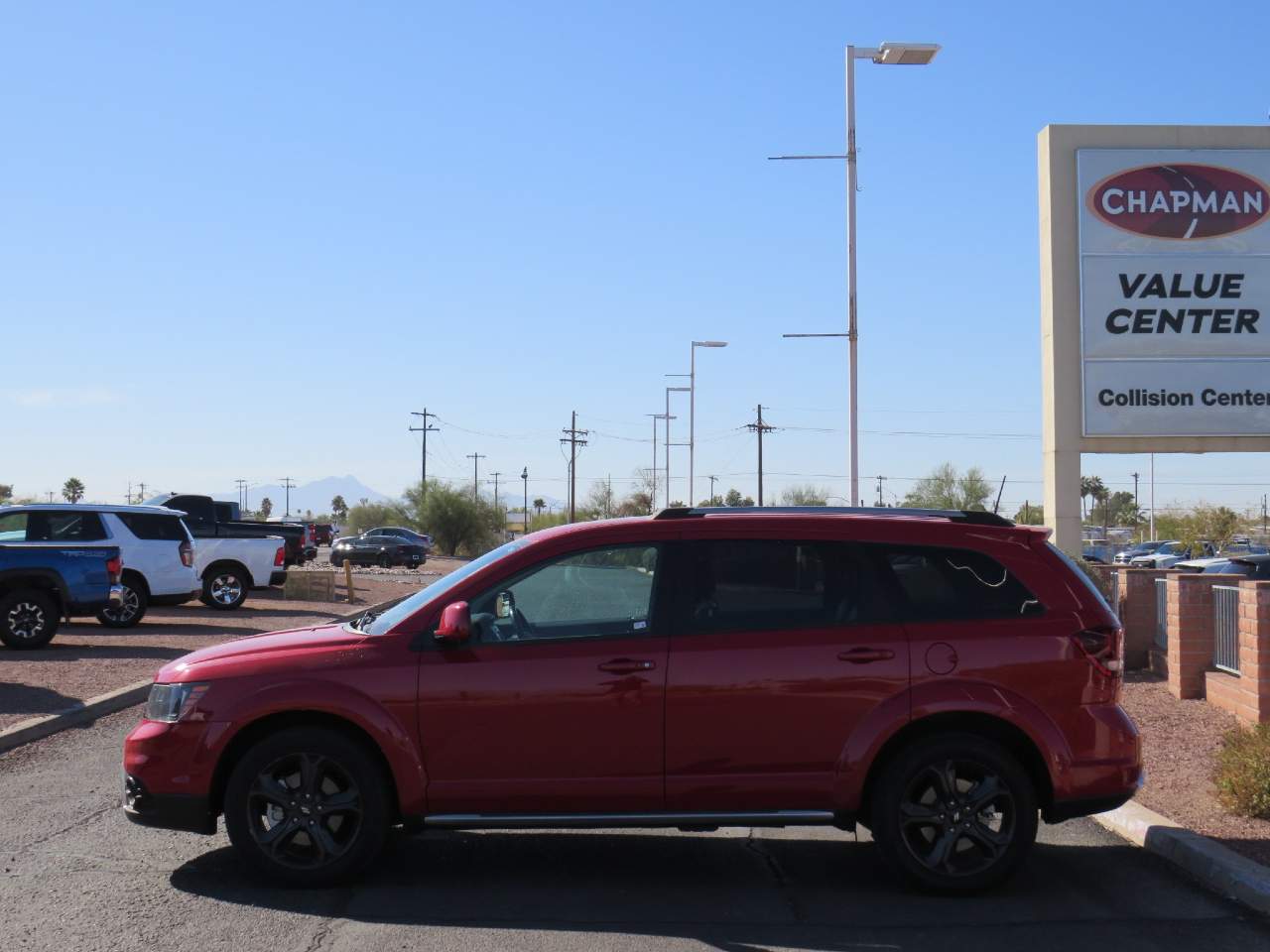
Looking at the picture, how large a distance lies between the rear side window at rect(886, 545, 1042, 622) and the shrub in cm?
223

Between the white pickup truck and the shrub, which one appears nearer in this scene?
the shrub

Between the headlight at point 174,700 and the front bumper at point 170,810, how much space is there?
0.34 meters

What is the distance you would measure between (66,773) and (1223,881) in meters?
7.60

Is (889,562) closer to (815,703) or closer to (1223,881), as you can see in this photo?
(815,703)

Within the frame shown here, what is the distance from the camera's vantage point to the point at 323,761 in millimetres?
6859

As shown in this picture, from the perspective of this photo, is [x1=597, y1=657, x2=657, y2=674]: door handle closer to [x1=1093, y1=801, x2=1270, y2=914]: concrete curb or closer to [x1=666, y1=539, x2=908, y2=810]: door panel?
[x1=666, y1=539, x2=908, y2=810]: door panel

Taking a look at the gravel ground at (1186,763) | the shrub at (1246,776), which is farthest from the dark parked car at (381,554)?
the shrub at (1246,776)

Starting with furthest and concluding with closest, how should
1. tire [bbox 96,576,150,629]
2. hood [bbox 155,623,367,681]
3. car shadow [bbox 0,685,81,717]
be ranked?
1. tire [bbox 96,576,150,629]
2. car shadow [bbox 0,685,81,717]
3. hood [bbox 155,623,367,681]

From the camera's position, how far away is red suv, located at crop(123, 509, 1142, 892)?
681 cm

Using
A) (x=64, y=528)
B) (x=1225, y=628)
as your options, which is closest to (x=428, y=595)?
(x=1225, y=628)

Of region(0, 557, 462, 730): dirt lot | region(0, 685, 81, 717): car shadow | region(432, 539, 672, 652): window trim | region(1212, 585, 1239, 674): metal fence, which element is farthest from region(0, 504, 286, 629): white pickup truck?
region(1212, 585, 1239, 674): metal fence

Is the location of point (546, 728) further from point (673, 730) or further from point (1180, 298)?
point (1180, 298)

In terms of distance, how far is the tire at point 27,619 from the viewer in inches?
709

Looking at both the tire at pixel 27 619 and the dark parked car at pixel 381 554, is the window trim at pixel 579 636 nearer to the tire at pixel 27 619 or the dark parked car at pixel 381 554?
the tire at pixel 27 619
